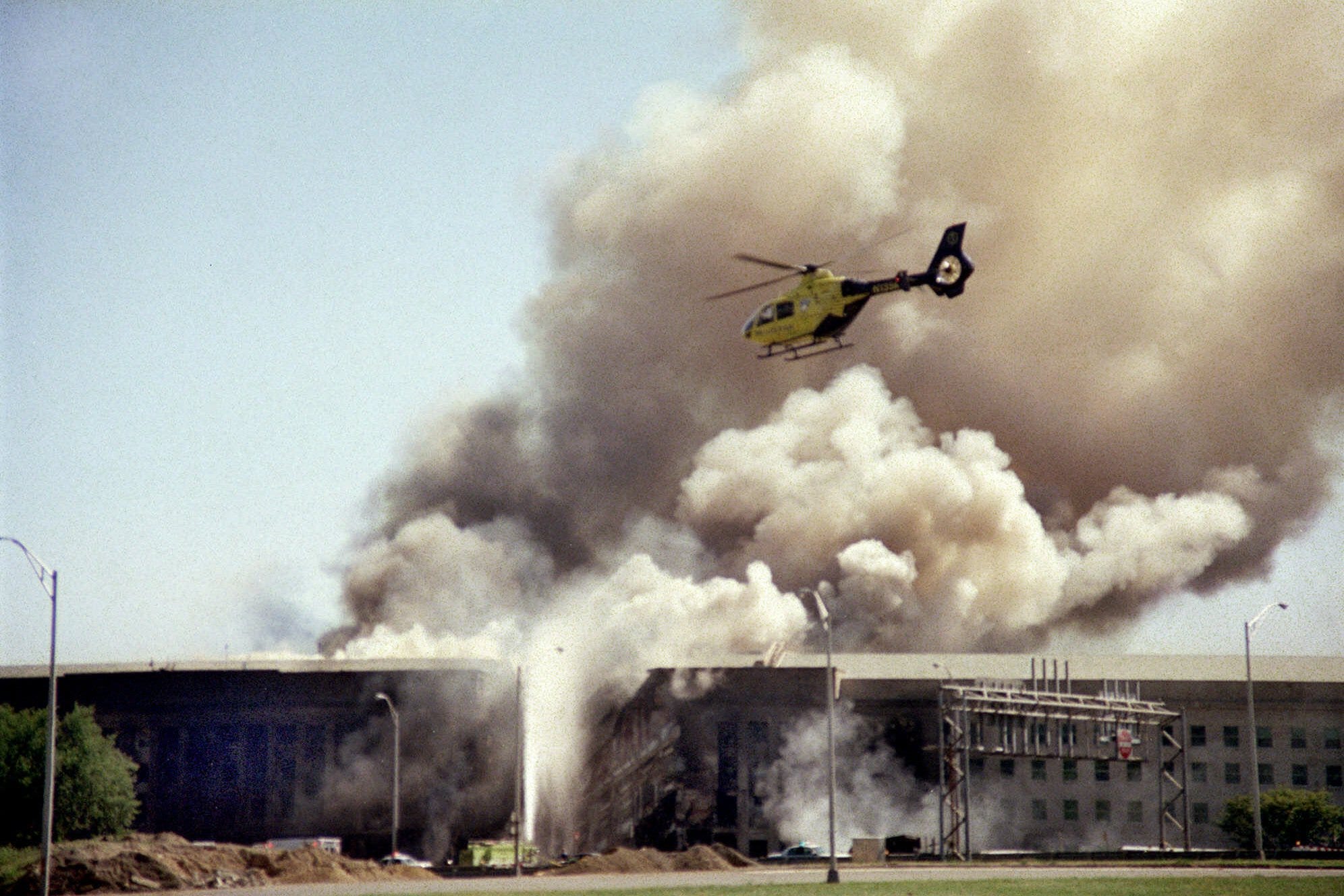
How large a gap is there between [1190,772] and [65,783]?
7044cm

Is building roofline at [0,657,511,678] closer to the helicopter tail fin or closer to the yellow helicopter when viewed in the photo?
the yellow helicopter

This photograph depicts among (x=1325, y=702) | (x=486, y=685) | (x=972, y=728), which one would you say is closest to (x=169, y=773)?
(x=486, y=685)

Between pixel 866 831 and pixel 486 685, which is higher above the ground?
pixel 486 685

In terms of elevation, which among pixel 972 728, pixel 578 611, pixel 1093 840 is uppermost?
pixel 578 611

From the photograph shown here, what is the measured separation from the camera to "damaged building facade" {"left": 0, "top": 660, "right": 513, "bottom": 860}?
106250mm

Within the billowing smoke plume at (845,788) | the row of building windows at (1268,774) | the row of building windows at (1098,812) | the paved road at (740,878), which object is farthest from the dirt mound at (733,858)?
the row of building windows at (1268,774)

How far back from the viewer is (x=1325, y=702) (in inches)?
4427

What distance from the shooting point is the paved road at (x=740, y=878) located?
179ft

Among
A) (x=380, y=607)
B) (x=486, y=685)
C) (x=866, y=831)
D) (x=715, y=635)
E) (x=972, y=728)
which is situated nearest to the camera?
(x=972, y=728)

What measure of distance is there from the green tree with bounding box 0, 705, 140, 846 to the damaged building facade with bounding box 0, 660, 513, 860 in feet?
43.1

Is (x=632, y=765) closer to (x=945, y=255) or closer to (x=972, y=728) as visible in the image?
(x=972, y=728)

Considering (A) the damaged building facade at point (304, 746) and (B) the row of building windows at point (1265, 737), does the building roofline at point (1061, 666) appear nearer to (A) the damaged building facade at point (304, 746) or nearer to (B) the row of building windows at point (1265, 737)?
(B) the row of building windows at point (1265, 737)

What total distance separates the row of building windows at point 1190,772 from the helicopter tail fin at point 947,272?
118 ft

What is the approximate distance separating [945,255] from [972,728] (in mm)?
24214
